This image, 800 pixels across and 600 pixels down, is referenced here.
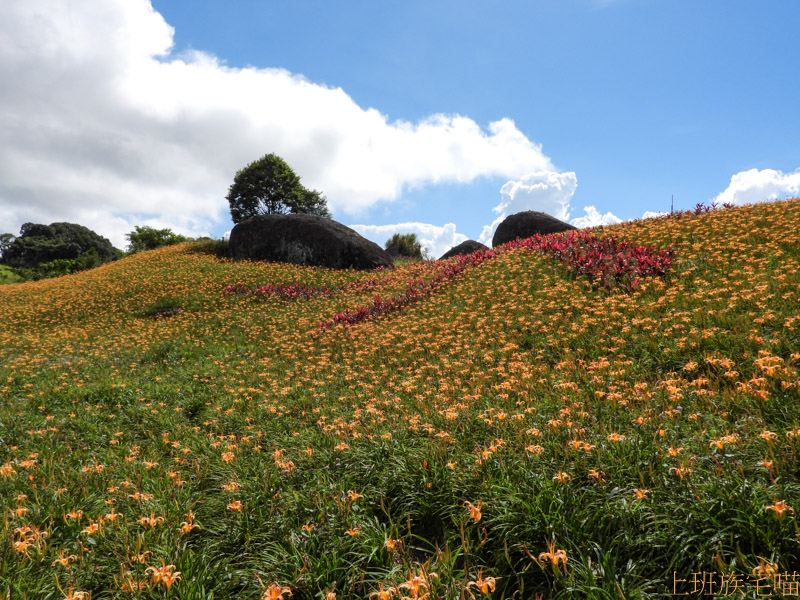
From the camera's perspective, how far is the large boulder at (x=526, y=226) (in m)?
26.3

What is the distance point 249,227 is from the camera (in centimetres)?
2925

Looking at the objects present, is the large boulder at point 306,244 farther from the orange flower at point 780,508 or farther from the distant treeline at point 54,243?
the orange flower at point 780,508

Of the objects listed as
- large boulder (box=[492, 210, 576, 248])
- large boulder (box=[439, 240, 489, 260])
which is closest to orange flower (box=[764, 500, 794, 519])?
large boulder (box=[492, 210, 576, 248])

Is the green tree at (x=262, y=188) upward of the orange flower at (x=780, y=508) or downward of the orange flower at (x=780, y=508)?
upward

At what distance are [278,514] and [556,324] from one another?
6.86m

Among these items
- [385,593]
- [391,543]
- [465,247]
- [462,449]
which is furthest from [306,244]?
[385,593]

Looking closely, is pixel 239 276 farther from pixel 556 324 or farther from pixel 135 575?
pixel 135 575

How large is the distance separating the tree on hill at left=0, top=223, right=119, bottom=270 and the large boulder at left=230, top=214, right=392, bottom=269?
94.9 ft

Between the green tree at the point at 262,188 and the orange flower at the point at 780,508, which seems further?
the green tree at the point at 262,188

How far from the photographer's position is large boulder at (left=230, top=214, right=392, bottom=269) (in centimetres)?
2655

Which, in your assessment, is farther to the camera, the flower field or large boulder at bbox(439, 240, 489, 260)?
large boulder at bbox(439, 240, 489, 260)

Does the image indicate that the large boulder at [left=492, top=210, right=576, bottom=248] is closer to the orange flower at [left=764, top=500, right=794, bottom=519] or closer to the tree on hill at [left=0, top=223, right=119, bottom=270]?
the orange flower at [left=764, top=500, right=794, bottom=519]

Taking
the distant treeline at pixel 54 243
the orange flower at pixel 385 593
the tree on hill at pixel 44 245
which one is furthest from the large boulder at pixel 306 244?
the tree on hill at pixel 44 245

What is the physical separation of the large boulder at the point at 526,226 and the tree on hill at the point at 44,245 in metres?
45.7
